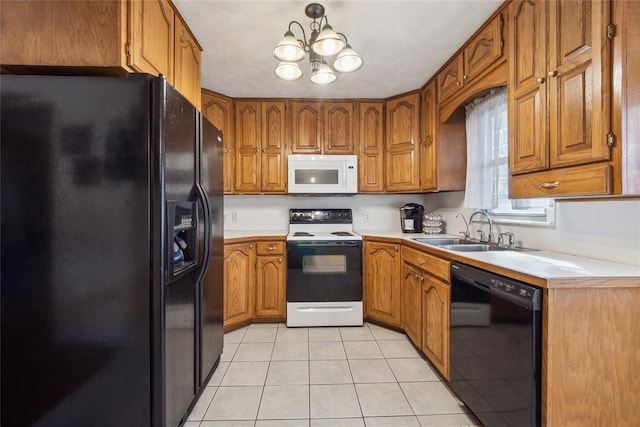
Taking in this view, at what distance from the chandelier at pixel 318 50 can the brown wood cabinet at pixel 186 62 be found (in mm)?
590

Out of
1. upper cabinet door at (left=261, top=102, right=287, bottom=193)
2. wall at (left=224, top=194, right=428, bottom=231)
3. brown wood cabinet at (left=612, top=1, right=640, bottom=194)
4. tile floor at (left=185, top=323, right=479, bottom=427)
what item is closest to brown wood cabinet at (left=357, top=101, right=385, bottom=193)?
wall at (left=224, top=194, right=428, bottom=231)

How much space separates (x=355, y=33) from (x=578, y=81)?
1.26m

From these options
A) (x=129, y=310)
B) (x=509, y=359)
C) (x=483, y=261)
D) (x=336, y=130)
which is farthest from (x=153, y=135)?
(x=336, y=130)

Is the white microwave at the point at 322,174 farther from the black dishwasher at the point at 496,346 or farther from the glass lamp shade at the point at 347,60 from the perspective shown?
the black dishwasher at the point at 496,346

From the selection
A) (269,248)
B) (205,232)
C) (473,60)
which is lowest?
(269,248)

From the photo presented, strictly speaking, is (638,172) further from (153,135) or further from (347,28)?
(153,135)

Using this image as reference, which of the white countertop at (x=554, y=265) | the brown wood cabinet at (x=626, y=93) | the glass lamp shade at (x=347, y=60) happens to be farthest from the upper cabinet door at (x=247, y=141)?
the brown wood cabinet at (x=626, y=93)

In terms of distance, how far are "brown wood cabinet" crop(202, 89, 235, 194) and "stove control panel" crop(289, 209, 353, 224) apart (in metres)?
0.75

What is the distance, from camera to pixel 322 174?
9.73 ft

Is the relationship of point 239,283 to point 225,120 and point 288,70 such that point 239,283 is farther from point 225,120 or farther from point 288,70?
point 288,70

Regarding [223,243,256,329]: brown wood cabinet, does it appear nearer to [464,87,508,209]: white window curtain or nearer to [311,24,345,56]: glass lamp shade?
[311,24,345,56]: glass lamp shade

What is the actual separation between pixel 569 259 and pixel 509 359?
607 millimetres

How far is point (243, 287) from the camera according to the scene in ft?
8.89

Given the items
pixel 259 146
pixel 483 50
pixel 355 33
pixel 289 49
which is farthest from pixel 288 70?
pixel 259 146
